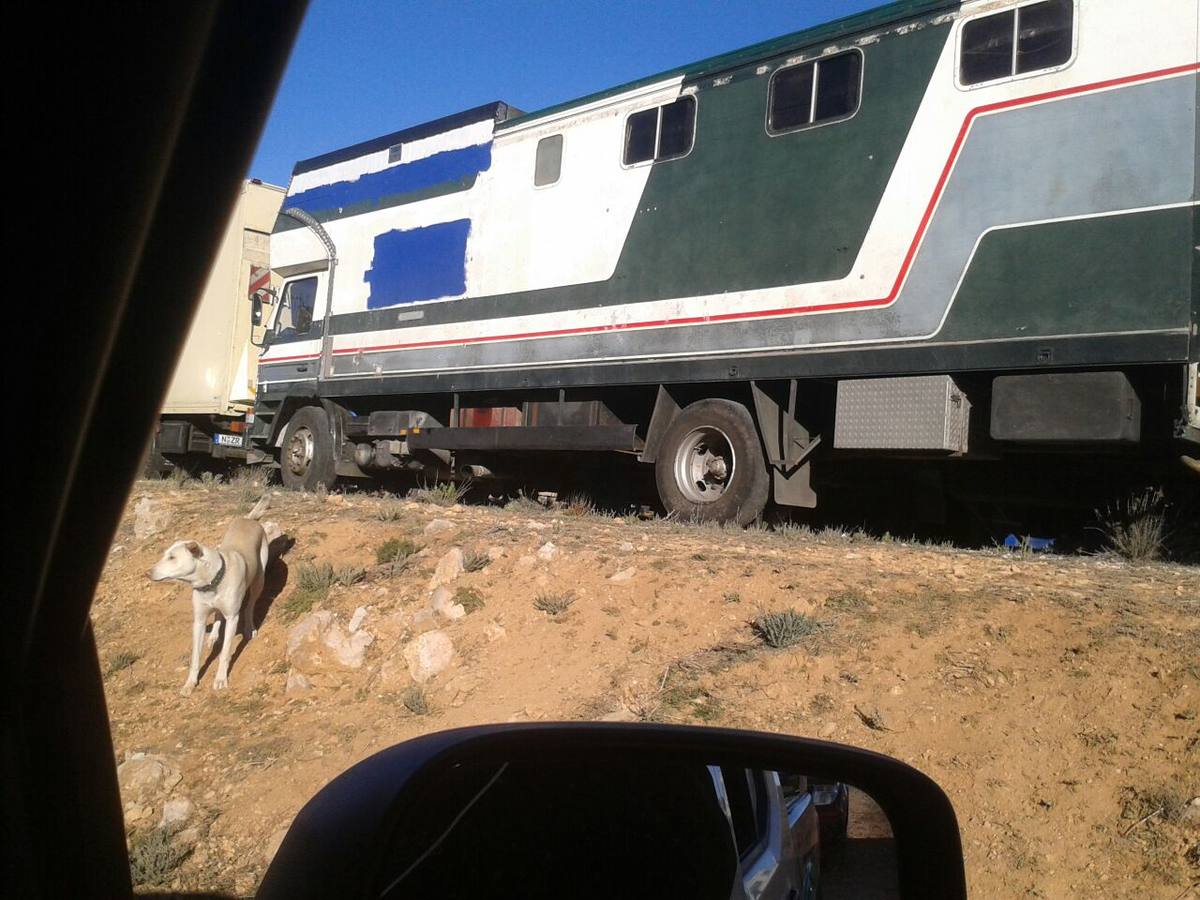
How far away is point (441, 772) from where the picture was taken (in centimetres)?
192

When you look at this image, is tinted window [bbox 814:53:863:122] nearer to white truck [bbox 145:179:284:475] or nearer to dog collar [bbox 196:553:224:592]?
dog collar [bbox 196:553:224:592]

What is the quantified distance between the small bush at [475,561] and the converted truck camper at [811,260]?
2359 millimetres

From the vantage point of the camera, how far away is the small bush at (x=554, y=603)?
7.12 m

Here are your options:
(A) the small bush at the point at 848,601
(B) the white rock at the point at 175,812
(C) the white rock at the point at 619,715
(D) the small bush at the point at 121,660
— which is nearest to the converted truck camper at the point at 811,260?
(A) the small bush at the point at 848,601

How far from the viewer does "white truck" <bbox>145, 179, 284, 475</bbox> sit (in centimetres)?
1812

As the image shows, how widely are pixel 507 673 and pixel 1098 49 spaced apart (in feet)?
18.9

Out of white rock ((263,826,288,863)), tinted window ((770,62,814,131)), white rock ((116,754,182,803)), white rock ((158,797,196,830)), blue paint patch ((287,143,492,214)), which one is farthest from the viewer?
blue paint patch ((287,143,492,214))

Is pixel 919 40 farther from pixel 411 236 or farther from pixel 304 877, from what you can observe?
pixel 304 877

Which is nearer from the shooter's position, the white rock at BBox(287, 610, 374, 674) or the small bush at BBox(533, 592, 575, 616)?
the small bush at BBox(533, 592, 575, 616)

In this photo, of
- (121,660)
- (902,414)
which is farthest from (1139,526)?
(121,660)

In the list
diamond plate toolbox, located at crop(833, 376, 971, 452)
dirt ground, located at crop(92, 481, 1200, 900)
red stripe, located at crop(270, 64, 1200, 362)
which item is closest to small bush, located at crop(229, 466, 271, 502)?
dirt ground, located at crop(92, 481, 1200, 900)

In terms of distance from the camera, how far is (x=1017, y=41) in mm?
7898

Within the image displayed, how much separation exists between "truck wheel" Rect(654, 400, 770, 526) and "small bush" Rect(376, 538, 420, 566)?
2506mm

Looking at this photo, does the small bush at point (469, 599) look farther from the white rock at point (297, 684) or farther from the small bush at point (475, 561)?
the white rock at point (297, 684)
